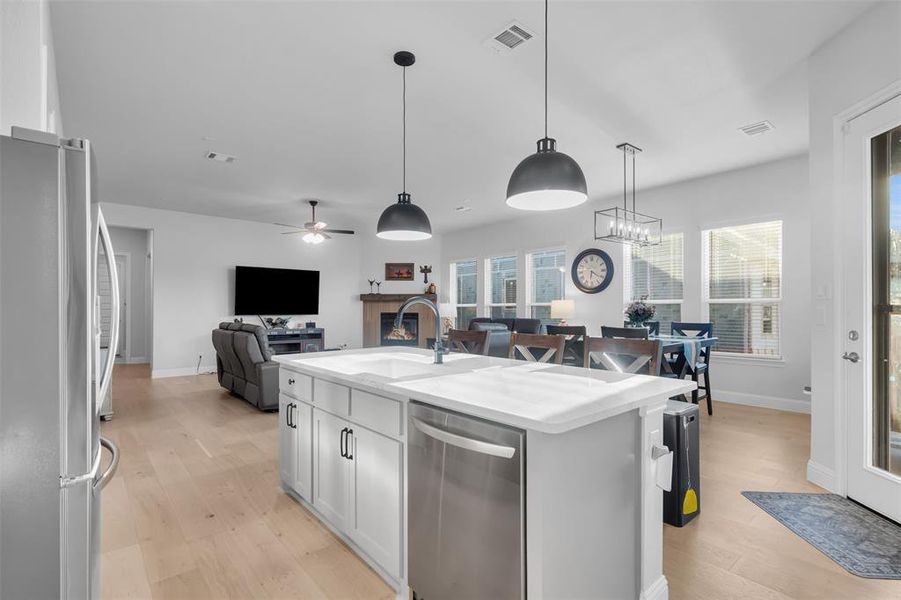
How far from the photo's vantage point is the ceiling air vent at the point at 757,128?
3879 millimetres

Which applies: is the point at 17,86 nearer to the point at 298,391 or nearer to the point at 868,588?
the point at 298,391

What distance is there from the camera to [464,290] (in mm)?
9273

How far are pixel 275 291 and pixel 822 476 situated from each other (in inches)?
310

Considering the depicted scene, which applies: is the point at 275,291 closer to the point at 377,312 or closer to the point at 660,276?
the point at 377,312

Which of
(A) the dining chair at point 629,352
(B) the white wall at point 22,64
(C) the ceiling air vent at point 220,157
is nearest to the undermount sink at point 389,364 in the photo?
(A) the dining chair at point 629,352

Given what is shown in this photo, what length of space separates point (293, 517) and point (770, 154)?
5.44m

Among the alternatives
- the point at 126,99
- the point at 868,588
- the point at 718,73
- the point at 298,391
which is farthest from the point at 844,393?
the point at 126,99

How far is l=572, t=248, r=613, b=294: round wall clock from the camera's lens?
653 cm

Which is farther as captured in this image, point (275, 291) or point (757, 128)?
point (275, 291)

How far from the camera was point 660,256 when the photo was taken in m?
6.00

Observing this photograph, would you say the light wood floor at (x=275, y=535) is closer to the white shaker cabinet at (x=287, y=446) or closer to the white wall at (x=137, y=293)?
the white shaker cabinet at (x=287, y=446)

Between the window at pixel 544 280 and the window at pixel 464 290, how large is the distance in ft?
4.64

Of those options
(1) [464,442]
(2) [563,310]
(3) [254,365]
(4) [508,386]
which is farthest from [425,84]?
(2) [563,310]

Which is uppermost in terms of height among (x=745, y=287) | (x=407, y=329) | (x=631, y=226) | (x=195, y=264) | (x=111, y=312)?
(x=631, y=226)
